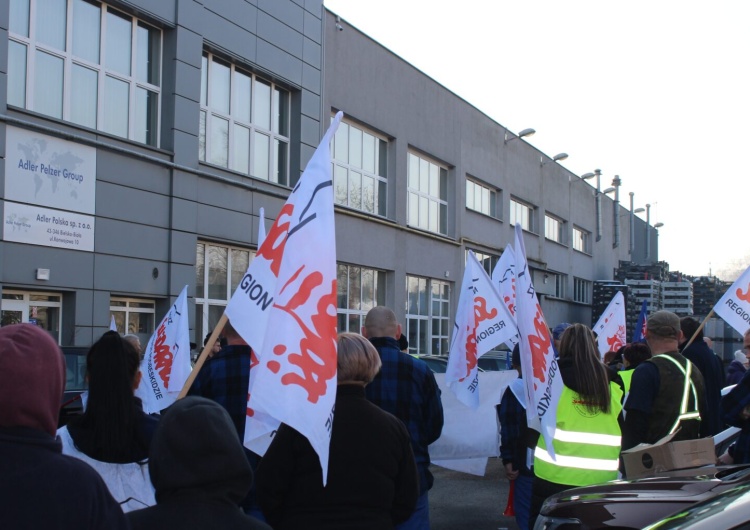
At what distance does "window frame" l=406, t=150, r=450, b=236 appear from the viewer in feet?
81.9

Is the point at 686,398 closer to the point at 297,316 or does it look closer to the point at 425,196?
the point at 297,316

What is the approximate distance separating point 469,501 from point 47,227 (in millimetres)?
8148

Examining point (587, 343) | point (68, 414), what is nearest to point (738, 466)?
point (587, 343)

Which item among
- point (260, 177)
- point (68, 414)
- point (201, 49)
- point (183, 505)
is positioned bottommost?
point (68, 414)

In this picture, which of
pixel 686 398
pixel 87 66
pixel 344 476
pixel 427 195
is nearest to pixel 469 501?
pixel 686 398

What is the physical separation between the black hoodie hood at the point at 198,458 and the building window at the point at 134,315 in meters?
13.0

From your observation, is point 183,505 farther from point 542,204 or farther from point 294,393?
point 542,204

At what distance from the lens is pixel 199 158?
16.6 metres

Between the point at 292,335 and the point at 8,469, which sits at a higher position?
the point at 292,335

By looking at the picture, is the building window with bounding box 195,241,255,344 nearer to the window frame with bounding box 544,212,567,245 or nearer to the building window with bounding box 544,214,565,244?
the window frame with bounding box 544,212,567,245

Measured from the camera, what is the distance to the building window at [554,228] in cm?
3783

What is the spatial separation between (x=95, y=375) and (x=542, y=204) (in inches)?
1338

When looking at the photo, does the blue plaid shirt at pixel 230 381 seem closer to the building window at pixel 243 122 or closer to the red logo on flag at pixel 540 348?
the red logo on flag at pixel 540 348

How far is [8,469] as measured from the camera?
2.05 m
